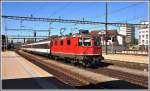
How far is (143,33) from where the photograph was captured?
14300cm

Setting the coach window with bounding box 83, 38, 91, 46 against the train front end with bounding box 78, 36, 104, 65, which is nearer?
the train front end with bounding box 78, 36, 104, 65

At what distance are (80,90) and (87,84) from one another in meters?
2.89

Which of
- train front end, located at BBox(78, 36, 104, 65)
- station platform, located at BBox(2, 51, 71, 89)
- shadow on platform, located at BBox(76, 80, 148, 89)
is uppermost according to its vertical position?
train front end, located at BBox(78, 36, 104, 65)

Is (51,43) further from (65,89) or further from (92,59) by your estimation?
(65,89)

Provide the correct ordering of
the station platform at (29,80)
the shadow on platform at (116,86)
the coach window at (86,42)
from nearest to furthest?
the station platform at (29,80), the shadow on platform at (116,86), the coach window at (86,42)

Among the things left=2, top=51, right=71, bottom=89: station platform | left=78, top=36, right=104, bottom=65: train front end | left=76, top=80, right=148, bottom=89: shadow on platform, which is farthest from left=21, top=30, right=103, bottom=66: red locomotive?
left=76, top=80, right=148, bottom=89: shadow on platform

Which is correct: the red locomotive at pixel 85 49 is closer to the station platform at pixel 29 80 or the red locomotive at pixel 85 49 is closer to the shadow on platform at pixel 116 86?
the station platform at pixel 29 80

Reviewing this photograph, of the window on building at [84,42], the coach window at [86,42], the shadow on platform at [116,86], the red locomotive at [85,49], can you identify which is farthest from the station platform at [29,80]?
the coach window at [86,42]

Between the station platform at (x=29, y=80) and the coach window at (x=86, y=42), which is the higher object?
the coach window at (x=86, y=42)

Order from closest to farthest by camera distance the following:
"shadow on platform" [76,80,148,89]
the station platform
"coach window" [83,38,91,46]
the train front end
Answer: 1. the station platform
2. "shadow on platform" [76,80,148,89]
3. the train front end
4. "coach window" [83,38,91,46]

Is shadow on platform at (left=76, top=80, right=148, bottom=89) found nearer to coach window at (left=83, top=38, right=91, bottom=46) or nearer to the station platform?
the station platform

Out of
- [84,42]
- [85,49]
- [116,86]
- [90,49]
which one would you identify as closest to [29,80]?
[116,86]

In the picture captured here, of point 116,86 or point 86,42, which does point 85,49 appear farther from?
point 116,86

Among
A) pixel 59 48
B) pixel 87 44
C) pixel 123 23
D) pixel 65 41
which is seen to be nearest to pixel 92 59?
pixel 87 44
